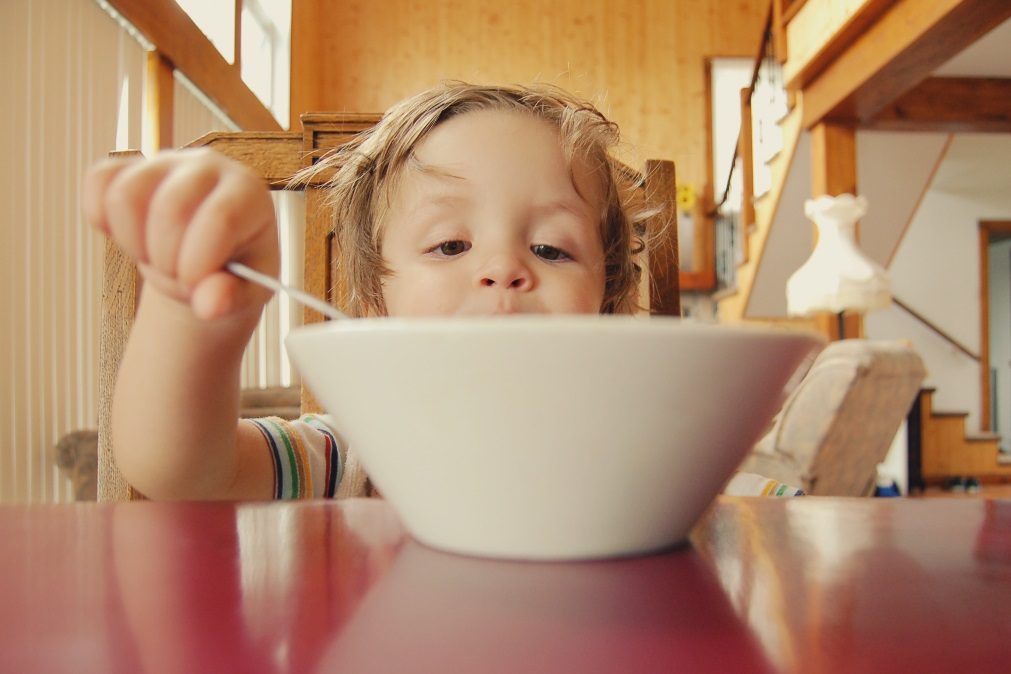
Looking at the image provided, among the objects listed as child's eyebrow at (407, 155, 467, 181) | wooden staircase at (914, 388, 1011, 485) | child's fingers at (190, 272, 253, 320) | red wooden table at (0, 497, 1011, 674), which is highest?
child's eyebrow at (407, 155, 467, 181)

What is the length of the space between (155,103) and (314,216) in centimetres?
232

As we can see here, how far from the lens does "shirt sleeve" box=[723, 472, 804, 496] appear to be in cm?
73

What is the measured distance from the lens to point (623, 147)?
1279 mm

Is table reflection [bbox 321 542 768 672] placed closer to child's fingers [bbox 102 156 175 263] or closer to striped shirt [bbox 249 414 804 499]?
child's fingers [bbox 102 156 175 263]

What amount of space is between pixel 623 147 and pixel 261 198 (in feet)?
3.18

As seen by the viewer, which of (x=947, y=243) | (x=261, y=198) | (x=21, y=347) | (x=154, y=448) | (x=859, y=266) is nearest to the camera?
(x=261, y=198)

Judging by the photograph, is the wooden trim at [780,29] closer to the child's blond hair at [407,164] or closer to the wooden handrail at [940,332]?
the wooden handrail at [940,332]

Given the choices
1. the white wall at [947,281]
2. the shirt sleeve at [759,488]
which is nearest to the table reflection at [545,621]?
the shirt sleeve at [759,488]

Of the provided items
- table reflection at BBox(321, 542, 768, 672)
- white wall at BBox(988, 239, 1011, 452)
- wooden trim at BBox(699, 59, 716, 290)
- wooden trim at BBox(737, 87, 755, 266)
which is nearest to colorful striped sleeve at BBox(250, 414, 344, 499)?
table reflection at BBox(321, 542, 768, 672)

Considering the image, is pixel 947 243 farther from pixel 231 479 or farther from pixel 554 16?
pixel 231 479

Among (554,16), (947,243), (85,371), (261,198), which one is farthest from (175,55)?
(947,243)

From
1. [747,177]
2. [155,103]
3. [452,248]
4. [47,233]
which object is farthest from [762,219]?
[452,248]

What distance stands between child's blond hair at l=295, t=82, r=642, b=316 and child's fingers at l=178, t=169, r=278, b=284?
502mm

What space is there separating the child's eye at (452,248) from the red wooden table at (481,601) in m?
0.47
